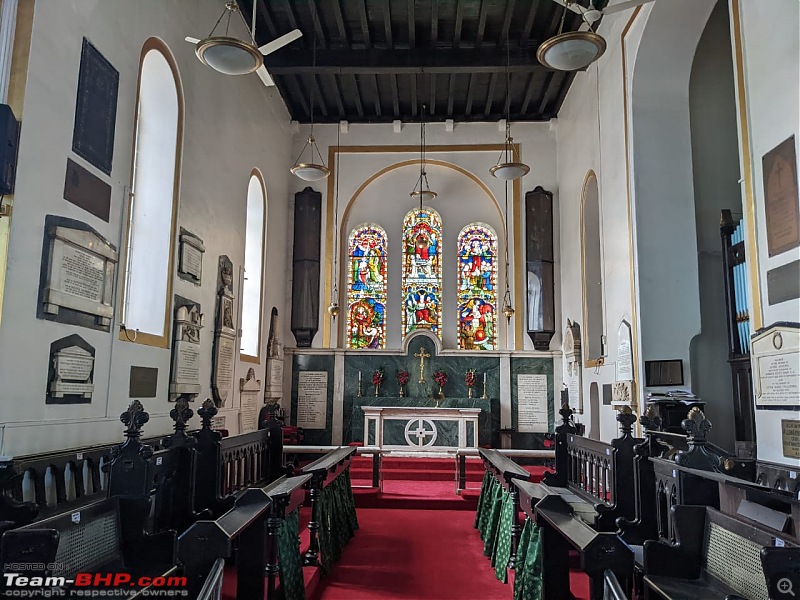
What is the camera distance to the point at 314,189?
39.4ft

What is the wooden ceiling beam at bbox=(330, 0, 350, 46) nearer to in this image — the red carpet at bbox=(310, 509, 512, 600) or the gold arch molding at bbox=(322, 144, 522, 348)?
the gold arch molding at bbox=(322, 144, 522, 348)

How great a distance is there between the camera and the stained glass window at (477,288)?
11.8m

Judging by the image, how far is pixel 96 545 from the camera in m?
2.74

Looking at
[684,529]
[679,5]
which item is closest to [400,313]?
[679,5]

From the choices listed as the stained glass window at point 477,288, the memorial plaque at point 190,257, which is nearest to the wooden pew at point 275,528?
the memorial plaque at point 190,257

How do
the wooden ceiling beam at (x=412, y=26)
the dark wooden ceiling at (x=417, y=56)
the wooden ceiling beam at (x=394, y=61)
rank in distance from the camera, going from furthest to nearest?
1. the wooden ceiling beam at (x=394, y=61)
2. the dark wooden ceiling at (x=417, y=56)
3. the wooden ceiling beam at (x=412, y=26)

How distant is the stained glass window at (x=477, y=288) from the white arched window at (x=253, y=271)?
3.93 meters

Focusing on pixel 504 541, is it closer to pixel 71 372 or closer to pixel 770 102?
pixel 71 372

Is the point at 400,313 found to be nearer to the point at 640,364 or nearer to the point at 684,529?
the point at 640,364

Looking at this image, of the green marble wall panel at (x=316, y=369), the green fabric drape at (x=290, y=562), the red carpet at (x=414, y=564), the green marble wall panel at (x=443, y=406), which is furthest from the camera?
the green marble wall panel at (x=316, y=369)

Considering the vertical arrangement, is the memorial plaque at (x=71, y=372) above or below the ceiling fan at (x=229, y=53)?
below

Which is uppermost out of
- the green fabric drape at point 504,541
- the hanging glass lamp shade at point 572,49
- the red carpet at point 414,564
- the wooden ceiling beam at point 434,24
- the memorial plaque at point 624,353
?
the wooden ceiling beam at point 434,24

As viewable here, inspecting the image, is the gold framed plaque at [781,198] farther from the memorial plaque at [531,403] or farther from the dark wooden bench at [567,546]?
the memorial plaque at [531,403]

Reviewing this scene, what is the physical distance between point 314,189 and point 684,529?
1013 centimetres
